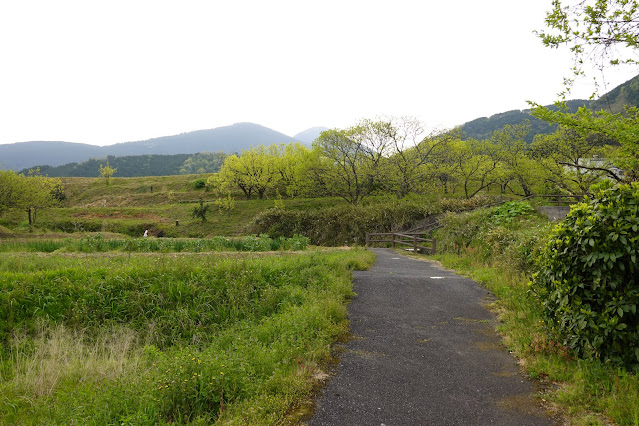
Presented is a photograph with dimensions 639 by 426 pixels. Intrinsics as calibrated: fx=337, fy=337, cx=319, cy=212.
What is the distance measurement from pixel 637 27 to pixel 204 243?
17.7 meters

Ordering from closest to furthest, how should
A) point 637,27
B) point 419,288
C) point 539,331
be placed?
point 539,331 < point 637,27 < point 419,288

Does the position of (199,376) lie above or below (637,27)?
below

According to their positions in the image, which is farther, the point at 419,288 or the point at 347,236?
the point at 347,236

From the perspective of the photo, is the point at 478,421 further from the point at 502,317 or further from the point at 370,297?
the point at 370,297

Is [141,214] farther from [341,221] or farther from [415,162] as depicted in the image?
[415,162]

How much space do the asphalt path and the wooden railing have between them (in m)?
11.6

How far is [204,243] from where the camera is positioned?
58.5 feet

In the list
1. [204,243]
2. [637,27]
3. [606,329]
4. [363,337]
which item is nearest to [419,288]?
[363,337]

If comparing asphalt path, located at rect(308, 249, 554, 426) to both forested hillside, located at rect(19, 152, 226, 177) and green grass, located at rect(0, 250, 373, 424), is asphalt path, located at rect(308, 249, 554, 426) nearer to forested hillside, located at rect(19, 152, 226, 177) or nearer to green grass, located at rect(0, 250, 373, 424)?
green grass, located at rect(0, 250, 373, 424)

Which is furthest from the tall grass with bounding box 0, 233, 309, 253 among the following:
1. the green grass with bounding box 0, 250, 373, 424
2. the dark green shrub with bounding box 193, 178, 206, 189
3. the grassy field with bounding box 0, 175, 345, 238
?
the dark green shrub with bounding box 193, 178, 206, 189

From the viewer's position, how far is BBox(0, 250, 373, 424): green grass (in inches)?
166

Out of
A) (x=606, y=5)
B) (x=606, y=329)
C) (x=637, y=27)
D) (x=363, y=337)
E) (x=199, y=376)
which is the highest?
(x=606, y=5)

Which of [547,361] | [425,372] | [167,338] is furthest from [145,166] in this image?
[547,361]

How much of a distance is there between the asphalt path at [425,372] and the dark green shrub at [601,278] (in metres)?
1.03
